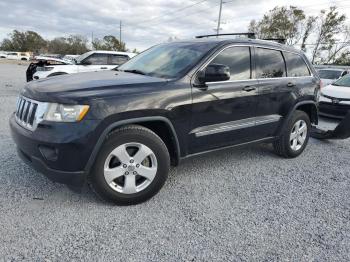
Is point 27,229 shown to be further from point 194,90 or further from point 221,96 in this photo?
point 221,96

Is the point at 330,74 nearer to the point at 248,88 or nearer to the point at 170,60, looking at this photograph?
the point at 248,88

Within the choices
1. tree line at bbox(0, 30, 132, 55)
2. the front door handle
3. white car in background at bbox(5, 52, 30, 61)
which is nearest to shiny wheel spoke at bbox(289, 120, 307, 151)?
the front door handle

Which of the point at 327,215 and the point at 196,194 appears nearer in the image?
the point at 327,215

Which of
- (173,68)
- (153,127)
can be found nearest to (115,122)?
(153,127)

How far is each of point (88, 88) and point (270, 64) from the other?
8.84 feet

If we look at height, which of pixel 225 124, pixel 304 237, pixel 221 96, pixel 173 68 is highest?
pixel 173 68

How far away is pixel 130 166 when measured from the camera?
303 centimetres

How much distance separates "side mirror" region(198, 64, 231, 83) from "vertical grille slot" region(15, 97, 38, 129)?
1.79 metres

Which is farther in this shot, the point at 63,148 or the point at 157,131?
the point at 157,131

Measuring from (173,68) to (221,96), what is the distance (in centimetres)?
67

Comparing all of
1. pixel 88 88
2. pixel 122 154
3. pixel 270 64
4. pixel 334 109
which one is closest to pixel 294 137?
pixel 270 64

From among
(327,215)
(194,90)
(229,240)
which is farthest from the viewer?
(194,90)

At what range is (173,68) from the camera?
357cm

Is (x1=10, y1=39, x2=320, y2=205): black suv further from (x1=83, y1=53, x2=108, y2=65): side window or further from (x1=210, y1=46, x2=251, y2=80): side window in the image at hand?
(x1=83, y1=53, x2=108, y2=65): side window
